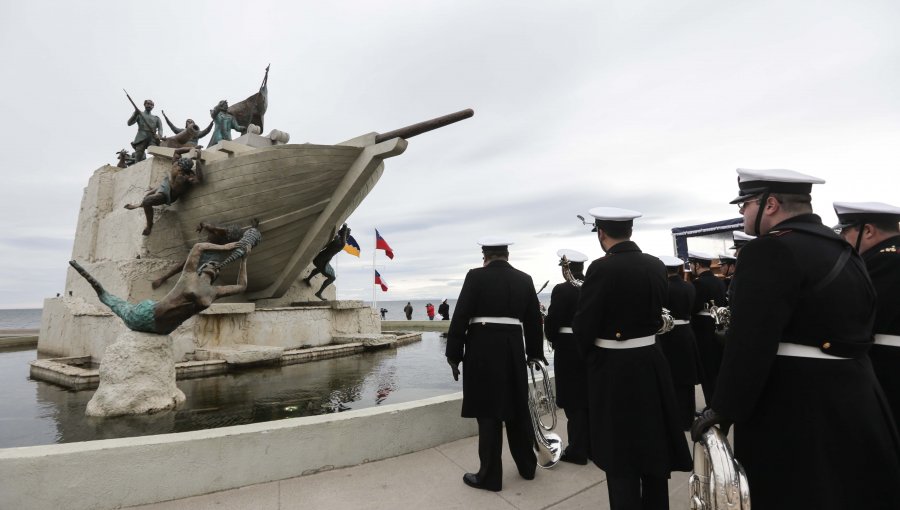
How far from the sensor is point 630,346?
236 centimetres

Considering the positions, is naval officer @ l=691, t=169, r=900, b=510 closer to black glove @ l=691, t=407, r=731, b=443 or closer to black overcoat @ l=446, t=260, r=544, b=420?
black glove @ l=691, t=407, r=731, b=443

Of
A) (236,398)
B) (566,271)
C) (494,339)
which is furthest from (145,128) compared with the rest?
(494,339)

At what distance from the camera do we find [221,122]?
1038 centimetres

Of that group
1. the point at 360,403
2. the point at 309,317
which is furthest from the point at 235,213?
the point at 360,403

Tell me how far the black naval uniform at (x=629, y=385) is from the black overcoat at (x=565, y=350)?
116 cm

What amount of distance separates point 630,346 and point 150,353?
4827mm

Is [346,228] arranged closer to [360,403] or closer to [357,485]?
[360,403]

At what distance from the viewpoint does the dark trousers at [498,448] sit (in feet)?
9.30

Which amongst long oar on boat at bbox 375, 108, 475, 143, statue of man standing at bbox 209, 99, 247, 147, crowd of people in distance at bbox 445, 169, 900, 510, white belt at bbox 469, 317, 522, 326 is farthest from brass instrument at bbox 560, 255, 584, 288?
statue of man standing at bbox 209, 99, 247, 147

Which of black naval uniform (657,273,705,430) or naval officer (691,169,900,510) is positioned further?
black naval uniform (657,273,705,430)

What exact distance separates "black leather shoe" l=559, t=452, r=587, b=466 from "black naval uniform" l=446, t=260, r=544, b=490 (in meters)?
0.45

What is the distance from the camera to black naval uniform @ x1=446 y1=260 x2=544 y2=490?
117 inches

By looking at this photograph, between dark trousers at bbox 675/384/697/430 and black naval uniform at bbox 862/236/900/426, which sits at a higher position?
black naval uniform at bbox 862/236/900/426

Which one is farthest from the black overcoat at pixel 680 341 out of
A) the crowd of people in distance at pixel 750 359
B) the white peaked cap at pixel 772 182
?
the white peaked cap at pixel 772 182
